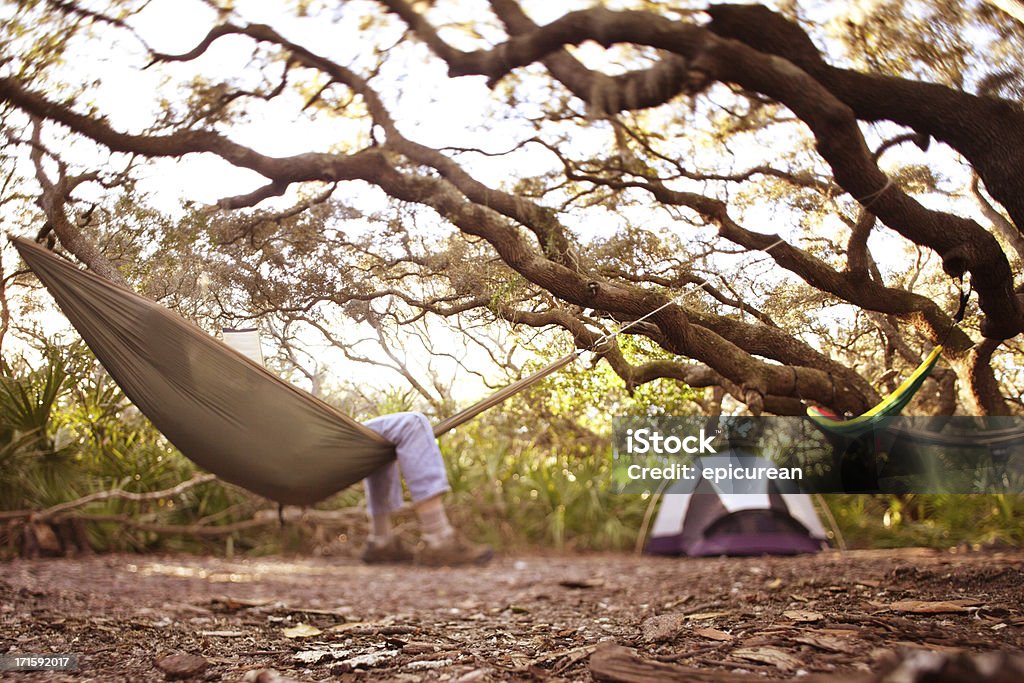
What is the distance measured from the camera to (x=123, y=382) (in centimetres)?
201

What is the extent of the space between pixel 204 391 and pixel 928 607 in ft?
6.25

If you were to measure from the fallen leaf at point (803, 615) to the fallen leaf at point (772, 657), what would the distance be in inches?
14.0

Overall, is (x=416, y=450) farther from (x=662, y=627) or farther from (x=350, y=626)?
(x=662, y=627)

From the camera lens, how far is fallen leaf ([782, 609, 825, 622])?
1.84 meters

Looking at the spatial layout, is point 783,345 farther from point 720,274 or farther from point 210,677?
point 210,677

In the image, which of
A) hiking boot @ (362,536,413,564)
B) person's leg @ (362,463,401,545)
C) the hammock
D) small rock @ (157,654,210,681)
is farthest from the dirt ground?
hiking boot @ (362,536,413,564)

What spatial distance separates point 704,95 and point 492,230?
662mm

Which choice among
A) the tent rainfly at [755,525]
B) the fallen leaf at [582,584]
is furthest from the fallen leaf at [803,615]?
the tent rainfly at [755,525]

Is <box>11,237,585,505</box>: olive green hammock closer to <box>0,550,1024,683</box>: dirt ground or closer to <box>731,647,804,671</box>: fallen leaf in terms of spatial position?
<box>0,550,1024,683</box>: dirt ground

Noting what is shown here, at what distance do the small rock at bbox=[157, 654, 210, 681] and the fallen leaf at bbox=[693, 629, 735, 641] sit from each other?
1.10 metres

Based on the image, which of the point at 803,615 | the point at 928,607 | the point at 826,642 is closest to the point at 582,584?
the point at 803,615

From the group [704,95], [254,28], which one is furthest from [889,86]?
[254,28]

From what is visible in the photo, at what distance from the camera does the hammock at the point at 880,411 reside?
225 centimetres

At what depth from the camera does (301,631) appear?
2.14 m
